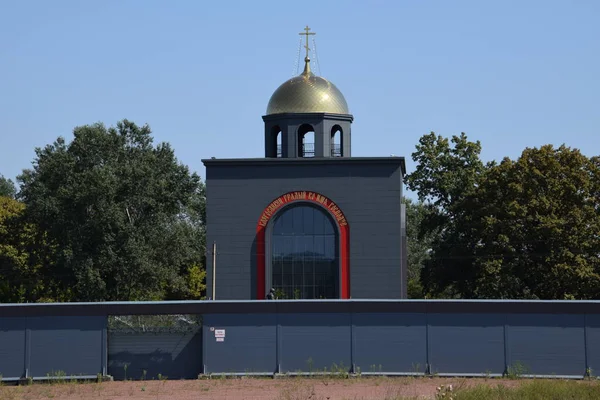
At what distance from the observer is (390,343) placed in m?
36.7

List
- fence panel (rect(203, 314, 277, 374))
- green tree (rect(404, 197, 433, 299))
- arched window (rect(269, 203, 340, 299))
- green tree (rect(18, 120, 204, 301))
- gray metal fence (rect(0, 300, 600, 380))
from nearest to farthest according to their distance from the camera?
gray metal fence (rect(0, 300, 600, 380)), fence panel (rect(203, 314, 277, 374)), arched window (rect(269, 203, 340, 299)), green tree (rect(18, 120, 204, 301)), green tree (rect(404, 197, 433, 299))

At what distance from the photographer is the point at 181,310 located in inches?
1453

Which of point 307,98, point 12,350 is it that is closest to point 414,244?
point 307,98

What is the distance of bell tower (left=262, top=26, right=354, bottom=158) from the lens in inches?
2014

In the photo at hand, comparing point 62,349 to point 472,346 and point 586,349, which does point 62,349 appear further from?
point 586,349

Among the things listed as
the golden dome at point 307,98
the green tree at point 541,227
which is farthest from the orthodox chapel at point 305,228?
the green tree at point 541,227

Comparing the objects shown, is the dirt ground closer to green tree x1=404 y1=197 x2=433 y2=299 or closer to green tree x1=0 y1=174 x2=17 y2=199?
green tree x1=404 y1=197 x2=433 y2=299

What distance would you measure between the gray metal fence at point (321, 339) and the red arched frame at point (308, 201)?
37.6 feet

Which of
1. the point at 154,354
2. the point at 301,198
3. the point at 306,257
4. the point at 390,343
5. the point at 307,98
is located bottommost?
the point at 154,354

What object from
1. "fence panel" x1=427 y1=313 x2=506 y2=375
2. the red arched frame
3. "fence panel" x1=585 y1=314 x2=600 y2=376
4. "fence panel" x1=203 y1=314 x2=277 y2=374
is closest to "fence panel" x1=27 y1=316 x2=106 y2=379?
"fence panel" x1=203 y1=314 x2=277 y2=374

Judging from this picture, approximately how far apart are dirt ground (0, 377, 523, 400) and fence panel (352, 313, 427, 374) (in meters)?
0.80

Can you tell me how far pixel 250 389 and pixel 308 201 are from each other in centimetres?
1662

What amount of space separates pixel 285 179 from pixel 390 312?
1412 cm

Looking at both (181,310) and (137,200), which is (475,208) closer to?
(137,200)
